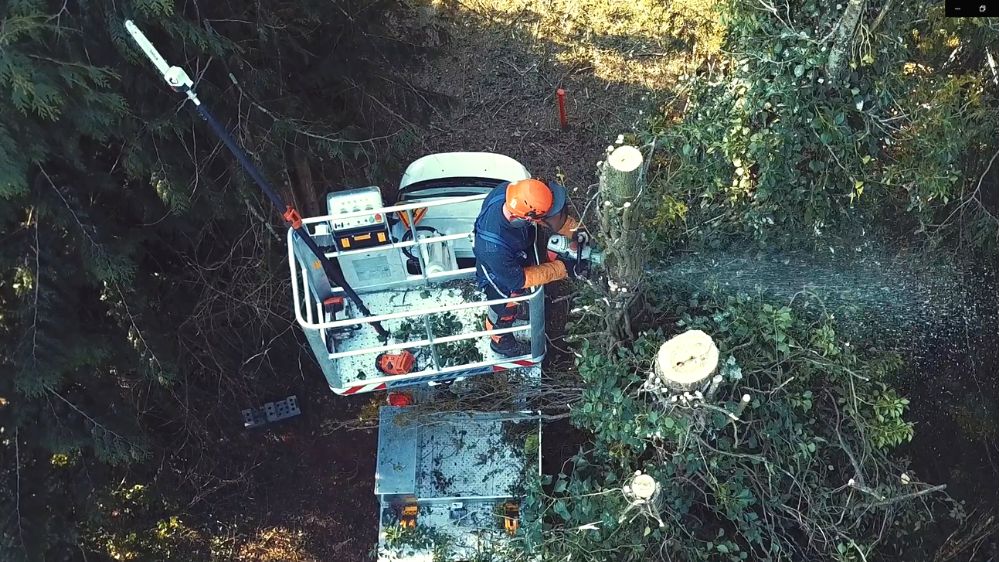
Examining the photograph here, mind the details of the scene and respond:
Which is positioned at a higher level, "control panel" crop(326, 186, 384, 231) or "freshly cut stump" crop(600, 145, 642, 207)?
"freshly cut stump" crop(600, 145, 642, 207)

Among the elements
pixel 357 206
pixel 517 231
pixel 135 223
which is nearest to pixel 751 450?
pixel 517 231

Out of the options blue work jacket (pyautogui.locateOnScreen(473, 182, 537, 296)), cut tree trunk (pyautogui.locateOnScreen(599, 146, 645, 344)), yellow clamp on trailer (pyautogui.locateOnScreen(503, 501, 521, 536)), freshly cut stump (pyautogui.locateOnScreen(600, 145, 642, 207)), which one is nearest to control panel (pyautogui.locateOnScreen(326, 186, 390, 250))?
blue work jacket (pyautogui.locateOnScreen(473, 182, 537, 296))

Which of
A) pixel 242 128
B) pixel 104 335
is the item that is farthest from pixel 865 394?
pixel 104 335

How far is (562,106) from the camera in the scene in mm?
8883

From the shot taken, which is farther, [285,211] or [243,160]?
[285,211]

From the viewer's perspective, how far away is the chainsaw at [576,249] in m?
5.29

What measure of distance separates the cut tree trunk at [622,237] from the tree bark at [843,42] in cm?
176

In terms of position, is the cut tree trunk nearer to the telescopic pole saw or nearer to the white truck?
the white truck

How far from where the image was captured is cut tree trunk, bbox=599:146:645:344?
3926 millimetres

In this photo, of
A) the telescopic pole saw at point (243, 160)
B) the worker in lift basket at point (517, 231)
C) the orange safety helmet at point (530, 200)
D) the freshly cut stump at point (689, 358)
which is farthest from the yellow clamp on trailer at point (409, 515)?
the freshly cut stump at point (689, 358)

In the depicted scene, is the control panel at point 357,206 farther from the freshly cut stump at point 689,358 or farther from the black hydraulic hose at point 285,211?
the freshly cut stump at point 689,358

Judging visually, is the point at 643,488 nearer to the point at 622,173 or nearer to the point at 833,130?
the point at 622,173

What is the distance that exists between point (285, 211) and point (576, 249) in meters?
1.94

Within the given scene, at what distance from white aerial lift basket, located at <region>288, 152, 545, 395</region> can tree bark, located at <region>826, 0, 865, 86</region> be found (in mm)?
2368
